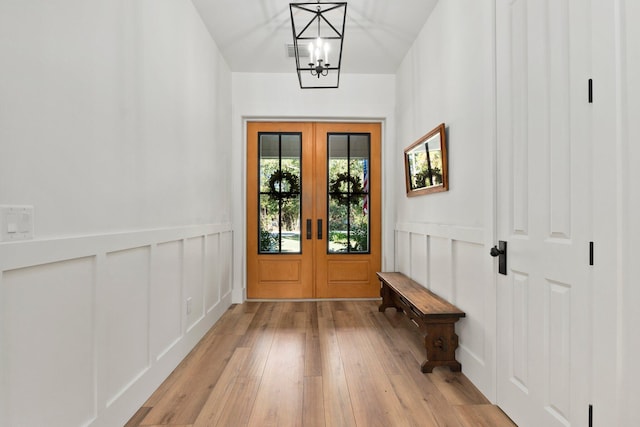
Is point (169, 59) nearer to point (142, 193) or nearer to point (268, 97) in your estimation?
point (142, 193)

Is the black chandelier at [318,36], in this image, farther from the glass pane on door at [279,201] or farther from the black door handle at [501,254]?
the black door handle at [501,254]

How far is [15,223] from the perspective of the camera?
1167 millimetres

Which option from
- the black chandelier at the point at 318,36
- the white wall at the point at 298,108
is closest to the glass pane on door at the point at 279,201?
the white wall at the point at 298,108

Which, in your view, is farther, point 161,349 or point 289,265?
point 289,265

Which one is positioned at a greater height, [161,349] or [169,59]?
[169,59]

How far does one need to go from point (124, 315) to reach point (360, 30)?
316cm

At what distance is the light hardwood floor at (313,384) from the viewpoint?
6.11 feet

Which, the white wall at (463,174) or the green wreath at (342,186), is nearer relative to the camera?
the white wall at (463,174)

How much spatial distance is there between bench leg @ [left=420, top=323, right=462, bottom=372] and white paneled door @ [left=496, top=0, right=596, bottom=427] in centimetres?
48

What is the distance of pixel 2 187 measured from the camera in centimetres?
113

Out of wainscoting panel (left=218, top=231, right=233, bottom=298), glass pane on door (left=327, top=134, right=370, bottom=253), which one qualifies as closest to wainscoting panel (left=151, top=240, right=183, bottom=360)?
wainscoting panel (left=218, top=231, right=233, bottom=298)

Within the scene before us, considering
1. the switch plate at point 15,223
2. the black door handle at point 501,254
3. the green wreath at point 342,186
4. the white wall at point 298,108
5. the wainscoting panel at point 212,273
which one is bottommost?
the wainscoting panel at point 212,273

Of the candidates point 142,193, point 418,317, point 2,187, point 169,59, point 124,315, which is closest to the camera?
point 2,187

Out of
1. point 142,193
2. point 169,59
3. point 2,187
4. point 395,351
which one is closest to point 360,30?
point 169,59
